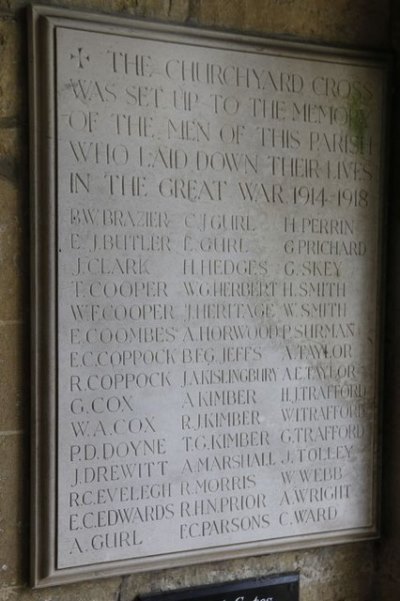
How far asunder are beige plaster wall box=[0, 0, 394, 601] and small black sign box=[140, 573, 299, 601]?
1.1 inches

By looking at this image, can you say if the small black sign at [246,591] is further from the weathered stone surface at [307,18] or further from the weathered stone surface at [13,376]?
the weathered stone surface at [307,18]

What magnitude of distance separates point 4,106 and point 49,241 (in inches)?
16.6

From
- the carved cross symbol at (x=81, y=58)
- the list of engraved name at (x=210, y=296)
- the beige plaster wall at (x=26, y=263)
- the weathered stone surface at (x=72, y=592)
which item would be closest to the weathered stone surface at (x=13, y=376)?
the beige plaster wall at (x=26, y=263)

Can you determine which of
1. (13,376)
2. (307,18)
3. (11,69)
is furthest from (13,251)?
(307,18)

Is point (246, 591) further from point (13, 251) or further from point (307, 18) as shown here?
point (307, 18)

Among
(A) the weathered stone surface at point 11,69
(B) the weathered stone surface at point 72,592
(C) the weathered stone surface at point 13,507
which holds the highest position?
(A) the weathered stone surface at point 11,69

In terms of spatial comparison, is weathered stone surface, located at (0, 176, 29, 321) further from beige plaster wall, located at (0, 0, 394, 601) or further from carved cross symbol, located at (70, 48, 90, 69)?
carved cross symbol, located at (70, 48, 90, 69)

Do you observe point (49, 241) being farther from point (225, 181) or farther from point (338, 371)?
point (338, 371)

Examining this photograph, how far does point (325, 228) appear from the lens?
2684 millimetres

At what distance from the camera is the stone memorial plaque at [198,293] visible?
2359 mm

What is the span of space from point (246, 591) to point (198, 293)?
3.39 ft

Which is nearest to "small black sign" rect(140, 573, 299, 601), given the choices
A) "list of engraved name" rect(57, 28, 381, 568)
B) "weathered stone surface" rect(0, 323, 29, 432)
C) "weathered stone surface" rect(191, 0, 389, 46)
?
"list of engraved name" rect(57, 28, 381, 568)

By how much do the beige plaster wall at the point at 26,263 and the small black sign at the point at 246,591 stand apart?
3cm

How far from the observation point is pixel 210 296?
2.54 m
